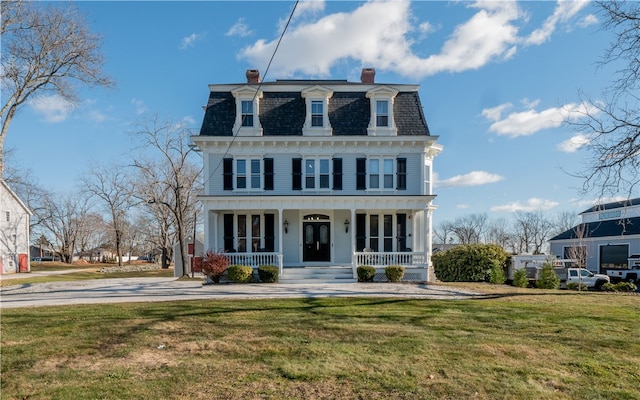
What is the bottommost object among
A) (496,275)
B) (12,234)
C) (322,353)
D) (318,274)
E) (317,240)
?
(496,275)

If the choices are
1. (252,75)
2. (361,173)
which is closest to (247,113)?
(252,75)

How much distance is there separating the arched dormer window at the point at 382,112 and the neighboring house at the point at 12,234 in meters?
31.1

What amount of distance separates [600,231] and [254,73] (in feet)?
111

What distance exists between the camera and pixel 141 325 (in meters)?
7.26

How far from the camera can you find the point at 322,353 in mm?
5660

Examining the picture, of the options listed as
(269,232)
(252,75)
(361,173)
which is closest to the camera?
(361,173)

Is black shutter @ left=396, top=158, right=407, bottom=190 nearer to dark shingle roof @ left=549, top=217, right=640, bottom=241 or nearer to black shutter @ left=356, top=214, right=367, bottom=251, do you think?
black shutter @ left=356, top=214, right=367, bottom=251

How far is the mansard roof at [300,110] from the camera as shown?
59.8 feet

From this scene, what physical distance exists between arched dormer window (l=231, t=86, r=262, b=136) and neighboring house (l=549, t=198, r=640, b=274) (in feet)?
84.9

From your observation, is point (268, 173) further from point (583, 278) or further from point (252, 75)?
point (583, 278)

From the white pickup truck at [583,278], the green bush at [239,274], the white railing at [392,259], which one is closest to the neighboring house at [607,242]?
the white pickup truck at [583,278]

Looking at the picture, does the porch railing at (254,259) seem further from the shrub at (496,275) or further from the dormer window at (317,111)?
the shrub at (496,275)

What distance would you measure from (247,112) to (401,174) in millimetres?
8497

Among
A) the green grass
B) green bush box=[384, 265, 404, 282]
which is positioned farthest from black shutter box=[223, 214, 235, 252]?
the green grass
